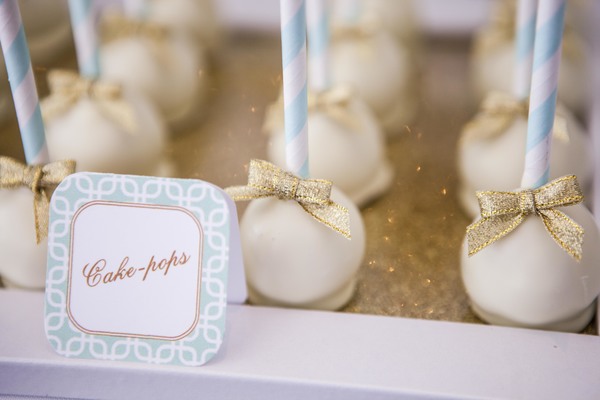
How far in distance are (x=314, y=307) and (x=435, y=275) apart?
0.61ft

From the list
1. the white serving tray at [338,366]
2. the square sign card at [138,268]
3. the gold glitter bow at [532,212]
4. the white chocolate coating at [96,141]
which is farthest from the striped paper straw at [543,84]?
the white chocolate coating at [96,141]

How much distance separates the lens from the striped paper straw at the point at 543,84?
0.78 m

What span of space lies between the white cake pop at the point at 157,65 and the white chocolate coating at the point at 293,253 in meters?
0.49

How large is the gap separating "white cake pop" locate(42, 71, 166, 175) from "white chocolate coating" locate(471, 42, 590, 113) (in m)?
0.63

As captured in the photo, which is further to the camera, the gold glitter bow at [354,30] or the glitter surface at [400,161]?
the gold glitter bow at [354,30]

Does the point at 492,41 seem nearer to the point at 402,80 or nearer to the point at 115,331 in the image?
the point at 402,80

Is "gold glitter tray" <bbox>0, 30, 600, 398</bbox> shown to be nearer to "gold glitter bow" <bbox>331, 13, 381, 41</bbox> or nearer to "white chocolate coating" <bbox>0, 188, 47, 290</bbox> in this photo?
"white chocolate coating" <bbox>0, 188, 47, 290</bbox>

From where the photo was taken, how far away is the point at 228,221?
0.82 metres

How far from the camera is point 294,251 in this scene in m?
0.90

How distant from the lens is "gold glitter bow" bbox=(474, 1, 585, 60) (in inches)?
53.0

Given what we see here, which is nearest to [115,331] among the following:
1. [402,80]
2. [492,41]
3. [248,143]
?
[248,143]

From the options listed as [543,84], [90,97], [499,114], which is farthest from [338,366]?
[90,97]

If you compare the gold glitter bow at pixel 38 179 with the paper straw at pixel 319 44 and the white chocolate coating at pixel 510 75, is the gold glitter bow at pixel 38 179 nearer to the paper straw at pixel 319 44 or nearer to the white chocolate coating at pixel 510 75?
the paper straw at pixel 319 44

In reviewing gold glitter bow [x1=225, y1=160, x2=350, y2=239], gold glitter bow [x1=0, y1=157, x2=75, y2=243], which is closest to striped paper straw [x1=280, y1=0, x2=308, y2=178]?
gold glitter bow [x1=225, y1=160, x2=350, y2=239]
